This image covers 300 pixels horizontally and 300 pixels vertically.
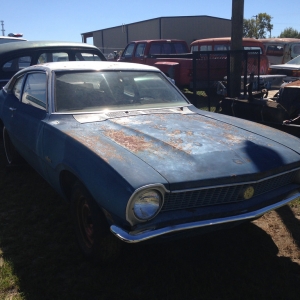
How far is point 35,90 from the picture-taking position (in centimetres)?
421

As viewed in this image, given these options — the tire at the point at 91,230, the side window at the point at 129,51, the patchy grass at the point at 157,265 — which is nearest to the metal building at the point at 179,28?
the side window at the point at 129,51

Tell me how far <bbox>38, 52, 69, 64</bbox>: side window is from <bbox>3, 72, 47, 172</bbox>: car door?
1937mm

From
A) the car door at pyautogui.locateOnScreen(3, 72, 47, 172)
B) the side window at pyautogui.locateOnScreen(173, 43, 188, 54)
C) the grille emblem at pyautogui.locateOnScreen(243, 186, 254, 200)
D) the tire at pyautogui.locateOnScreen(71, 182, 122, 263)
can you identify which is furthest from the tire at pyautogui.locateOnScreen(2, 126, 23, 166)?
the side window at pyautogui.locateOnScreen(173, 43, 188, 54)

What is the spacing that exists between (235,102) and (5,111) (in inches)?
132

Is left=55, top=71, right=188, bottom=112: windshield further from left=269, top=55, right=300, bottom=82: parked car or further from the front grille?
left=269, top=55, right=300, bottom=82: parked car

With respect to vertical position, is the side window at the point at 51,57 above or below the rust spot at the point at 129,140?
above

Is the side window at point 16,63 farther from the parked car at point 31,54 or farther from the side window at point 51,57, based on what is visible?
the side window at point 51,57

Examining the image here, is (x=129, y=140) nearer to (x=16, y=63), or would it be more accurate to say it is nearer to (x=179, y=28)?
(x=16, y=63)

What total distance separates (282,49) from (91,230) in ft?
48.9

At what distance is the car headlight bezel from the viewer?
237 centimetres

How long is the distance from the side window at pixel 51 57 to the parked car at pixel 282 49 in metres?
11.3

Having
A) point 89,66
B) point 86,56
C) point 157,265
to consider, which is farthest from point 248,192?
point 86,56

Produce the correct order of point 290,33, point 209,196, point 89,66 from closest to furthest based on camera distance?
point 209,196, point 89,66, point 290,33

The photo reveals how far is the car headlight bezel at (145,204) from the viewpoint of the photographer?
7.77ft
